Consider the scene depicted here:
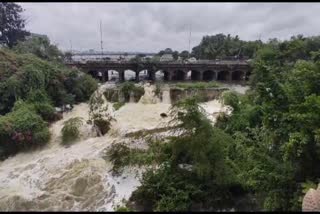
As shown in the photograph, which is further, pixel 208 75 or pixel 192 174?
pixel 208 75

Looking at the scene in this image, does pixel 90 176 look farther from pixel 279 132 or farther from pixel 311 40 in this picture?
pixel 311 40

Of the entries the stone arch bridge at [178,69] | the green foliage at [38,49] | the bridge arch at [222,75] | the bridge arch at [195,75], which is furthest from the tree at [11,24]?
the bridge arch at [222,75]

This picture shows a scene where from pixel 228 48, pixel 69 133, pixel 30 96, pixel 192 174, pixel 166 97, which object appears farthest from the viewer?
pixel 228 48

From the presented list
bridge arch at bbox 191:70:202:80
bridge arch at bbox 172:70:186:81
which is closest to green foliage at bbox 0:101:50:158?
bridge arch at bbox 172:70:186:81

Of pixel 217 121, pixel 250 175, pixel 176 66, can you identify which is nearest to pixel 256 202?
pixel 250 175

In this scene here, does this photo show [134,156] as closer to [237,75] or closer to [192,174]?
[192,174]

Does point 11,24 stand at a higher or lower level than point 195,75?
higher

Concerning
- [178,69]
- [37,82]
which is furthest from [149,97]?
[178,69]
